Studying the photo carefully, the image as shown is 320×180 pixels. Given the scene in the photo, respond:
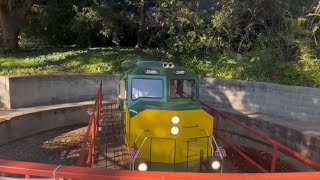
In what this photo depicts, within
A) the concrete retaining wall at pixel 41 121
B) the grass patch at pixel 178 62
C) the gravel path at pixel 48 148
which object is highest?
the grass patch at pixel 178 62

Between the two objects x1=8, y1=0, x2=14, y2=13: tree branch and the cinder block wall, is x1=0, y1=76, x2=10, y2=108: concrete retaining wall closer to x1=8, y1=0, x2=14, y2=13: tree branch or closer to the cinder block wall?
x1=8, y1=0, x2=14, y2=13: tree branch

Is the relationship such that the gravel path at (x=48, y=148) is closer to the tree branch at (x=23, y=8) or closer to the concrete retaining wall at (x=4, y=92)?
the concrete retaining wall at (x=4, y=92)

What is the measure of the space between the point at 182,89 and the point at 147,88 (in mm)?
707

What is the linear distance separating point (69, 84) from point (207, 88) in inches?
198

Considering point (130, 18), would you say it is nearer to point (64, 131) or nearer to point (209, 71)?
point (209, 71)

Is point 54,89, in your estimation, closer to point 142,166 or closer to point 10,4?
point 10,4

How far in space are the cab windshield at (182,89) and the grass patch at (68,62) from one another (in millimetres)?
8244

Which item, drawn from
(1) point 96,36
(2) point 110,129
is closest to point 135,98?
(2) point 110,129

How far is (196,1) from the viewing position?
1683 centimetres

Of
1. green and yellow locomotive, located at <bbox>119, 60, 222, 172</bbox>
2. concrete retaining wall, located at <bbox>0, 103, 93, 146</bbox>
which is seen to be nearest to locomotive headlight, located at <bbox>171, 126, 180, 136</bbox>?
A: green and yellow locomotive, located at <bbox>119, 60, 222, 172</bbox>

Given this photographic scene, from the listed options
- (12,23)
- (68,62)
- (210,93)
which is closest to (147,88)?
(210,93)

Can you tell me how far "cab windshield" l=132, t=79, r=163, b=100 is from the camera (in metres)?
8.20

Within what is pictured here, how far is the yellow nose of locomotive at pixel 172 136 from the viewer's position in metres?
7.23

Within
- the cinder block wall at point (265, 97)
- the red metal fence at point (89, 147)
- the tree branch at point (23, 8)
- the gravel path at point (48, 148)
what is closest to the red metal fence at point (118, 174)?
the red metal fence at point (89, 147)
